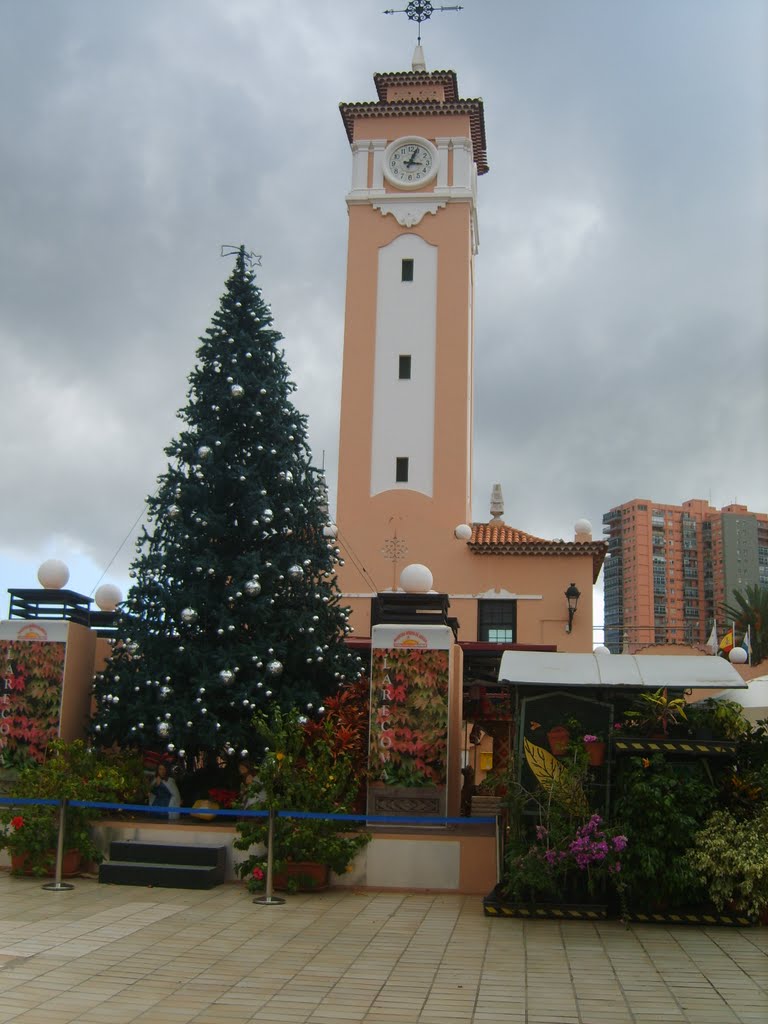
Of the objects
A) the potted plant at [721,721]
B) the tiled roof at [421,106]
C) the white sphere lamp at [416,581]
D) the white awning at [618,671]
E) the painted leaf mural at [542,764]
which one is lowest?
the painted leaf mural at [542,764]

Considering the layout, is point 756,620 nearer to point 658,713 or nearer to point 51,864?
point 658,713

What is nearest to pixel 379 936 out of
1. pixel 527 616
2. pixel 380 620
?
pixel 380 620

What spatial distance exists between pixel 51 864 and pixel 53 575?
478cm

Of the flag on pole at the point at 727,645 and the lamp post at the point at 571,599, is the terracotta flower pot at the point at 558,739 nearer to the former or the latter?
the flag on pole at the point at 727,645

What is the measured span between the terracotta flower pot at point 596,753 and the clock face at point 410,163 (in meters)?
19.0

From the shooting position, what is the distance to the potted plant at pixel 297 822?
468 inches

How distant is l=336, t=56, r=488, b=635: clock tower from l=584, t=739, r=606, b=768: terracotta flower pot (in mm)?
13190

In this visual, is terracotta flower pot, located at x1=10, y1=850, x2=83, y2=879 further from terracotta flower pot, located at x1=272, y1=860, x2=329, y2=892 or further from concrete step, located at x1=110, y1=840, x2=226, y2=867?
terracotta flower pot, located at x1=272, y1=860, x2=329, y2=892

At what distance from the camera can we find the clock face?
26547mm

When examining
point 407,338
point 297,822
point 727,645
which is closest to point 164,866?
point 297,822

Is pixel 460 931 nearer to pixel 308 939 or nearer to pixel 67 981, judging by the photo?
pixel 308 939

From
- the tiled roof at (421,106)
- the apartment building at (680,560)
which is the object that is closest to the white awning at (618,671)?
the tiled roof at (421,106)

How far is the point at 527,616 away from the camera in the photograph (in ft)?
79.2

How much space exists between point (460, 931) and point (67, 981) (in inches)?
152
